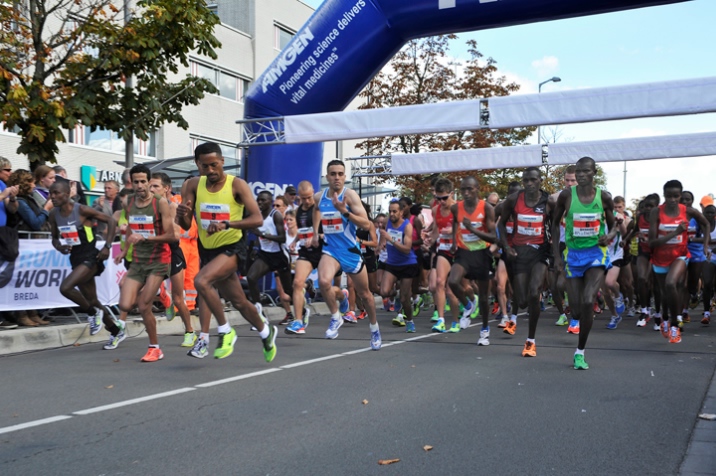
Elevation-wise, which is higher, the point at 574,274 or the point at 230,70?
the point at 230,70

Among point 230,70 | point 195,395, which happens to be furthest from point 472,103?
point 230,70

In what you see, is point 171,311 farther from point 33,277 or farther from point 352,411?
point 352,411

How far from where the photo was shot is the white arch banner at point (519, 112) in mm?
13867

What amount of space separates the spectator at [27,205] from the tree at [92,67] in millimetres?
2592

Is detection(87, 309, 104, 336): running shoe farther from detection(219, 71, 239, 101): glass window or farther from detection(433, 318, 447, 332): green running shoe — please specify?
detection(219, 71, 239, 101): glass window

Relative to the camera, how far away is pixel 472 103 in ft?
49.1

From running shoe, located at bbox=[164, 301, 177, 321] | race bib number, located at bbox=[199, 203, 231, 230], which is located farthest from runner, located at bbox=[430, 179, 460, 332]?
race bib number, located at bbox=[199, 203, 231, 230]

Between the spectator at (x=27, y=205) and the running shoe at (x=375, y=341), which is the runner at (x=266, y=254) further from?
the running shoe at (x=375, y=341)

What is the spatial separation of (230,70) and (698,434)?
112ft

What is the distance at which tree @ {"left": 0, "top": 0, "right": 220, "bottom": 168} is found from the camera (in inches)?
548

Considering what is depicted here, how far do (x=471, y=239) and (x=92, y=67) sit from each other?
26.4 feet

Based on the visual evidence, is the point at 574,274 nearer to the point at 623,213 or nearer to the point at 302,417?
the point at 302,417

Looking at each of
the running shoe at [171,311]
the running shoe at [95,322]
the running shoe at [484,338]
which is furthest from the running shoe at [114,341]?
the running shoe at [484,338]

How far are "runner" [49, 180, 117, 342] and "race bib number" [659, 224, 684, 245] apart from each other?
22.7 ft
